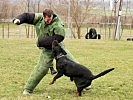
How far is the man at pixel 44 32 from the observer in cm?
657

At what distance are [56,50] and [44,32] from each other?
44cm

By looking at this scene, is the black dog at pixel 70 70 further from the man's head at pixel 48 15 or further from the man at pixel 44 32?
the man's head at pixel 48 15

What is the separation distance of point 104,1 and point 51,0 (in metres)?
6.17

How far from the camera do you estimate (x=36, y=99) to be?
6.58 metres

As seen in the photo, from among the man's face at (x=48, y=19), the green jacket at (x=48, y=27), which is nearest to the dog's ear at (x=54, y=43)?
the green jacket at (x=48, y=27)

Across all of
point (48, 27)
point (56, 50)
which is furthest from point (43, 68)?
point (48, 27)

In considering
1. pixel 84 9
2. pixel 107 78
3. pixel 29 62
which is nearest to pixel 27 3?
pixel 84 9

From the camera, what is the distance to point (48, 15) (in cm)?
649

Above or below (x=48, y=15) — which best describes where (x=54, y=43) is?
below

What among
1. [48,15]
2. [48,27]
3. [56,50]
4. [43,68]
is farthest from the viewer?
[43,68]

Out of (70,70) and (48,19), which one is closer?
(48,19)

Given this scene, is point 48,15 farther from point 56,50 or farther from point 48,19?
point 56,50

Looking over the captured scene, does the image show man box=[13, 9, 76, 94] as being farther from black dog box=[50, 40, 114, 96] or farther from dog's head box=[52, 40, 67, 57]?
black dog box=[50, 40, 114, 96]

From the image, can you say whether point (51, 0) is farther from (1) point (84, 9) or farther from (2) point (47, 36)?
(2) point (47, 36)
